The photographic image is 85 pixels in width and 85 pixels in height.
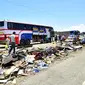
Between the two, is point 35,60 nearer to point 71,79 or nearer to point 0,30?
point 71,79

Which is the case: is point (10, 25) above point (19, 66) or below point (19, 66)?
above

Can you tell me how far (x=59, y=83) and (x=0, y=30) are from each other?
22.4m

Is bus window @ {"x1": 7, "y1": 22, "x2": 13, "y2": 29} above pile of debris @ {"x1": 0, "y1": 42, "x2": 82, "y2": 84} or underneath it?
above

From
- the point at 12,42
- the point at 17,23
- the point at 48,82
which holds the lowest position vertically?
the point at 48,82

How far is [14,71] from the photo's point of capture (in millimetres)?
11516

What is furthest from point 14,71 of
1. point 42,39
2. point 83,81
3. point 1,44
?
point 42,39

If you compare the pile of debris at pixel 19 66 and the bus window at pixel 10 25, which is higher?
the bus window at pixel 10 25

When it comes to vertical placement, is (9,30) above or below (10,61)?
above

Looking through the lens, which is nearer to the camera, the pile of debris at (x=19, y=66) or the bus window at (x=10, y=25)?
the pile of debris at (x=19, y=66)

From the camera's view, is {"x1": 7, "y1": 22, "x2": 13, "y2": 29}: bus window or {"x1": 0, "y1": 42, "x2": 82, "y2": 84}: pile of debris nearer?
{"x1": 0, "y1": 42, "x2": 82, "y2": 84}: pile of debris

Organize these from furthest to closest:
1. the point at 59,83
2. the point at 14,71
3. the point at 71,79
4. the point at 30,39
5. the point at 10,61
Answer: the point at 30,39, the point at 10,61, the point at 14,71, the point at 71,79, the point at 59,83

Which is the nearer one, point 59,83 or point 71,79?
point 59,83

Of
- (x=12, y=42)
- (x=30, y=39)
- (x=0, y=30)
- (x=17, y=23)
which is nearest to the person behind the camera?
(x=12, y=42)

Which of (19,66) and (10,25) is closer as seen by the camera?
(19,66)
